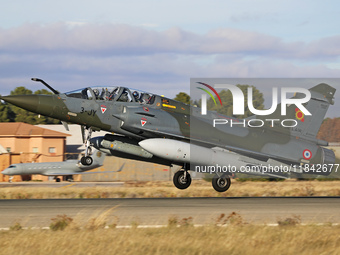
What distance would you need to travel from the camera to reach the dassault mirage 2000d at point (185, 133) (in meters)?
21.1

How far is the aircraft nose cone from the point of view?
64.4 feet

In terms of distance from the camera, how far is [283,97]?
25.0 metres

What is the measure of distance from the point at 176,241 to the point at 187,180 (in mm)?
10770

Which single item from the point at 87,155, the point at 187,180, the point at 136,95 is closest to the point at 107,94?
the point at 136,95

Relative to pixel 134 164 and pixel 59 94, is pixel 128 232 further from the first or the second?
pixel 134 164

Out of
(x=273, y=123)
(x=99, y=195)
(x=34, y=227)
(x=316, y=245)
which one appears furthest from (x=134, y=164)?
(x=316, y=245)

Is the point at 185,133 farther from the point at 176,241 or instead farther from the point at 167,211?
the point at 176,241

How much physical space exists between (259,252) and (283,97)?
1439 centimetres

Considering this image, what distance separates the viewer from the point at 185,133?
2242 cm

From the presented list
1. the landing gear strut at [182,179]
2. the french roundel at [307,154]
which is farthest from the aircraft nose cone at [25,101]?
the french roundel at [307,154]

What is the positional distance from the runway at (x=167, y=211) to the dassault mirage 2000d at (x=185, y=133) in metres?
1.63

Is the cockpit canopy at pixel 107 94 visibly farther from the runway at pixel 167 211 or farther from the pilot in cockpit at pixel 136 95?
the runway at pixel 167 211

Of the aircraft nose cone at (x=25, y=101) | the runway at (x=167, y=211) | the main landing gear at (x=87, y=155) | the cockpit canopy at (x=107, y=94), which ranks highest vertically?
the cockpit canopy at (x=107, y=94)

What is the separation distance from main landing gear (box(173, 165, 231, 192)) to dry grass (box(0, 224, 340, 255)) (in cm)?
822
